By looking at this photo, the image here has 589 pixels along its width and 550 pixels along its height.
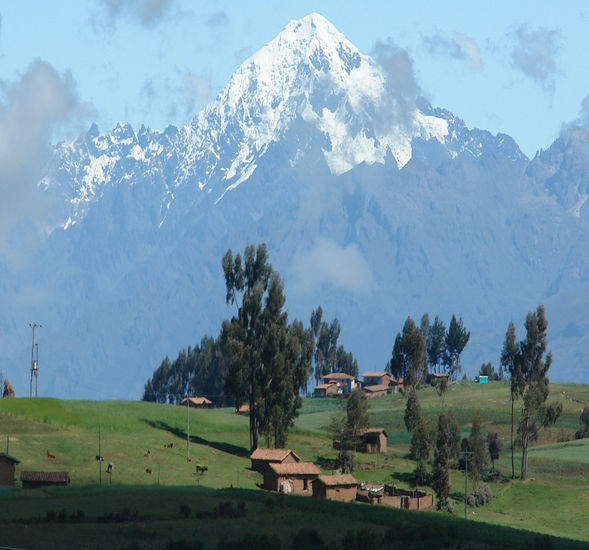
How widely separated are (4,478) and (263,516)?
1236 inches

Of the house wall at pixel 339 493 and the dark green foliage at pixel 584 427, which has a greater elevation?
the dark green foliage at pixel 584 427

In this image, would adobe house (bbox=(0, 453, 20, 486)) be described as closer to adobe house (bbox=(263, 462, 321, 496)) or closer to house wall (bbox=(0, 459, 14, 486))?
house wall (bbox=(0, 459, 14, 486))

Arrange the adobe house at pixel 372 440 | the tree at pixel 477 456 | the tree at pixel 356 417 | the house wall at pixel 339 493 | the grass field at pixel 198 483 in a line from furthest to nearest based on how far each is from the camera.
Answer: the adobe house at pixel 372 440, the tree at pixel 356 417, the tree at pixel 477 456, the house wall at pixel 339 493, the grass field at pixel 198 483

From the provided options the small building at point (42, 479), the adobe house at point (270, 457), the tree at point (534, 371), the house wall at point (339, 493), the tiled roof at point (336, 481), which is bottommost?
the house wall at point (339, 493)

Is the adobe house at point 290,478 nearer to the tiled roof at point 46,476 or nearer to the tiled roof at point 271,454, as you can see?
the tiled roof at point 271,454

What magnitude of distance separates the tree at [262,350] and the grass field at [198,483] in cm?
590

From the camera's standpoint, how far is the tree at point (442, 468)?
121188 mm

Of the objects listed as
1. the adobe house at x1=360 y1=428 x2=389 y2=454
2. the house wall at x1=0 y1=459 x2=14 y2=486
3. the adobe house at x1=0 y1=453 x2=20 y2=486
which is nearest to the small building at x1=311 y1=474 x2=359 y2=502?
the adobe house at x1=0 y1=453 x2=20 y2=486

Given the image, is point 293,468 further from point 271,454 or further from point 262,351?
point 262,351

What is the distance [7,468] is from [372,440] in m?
54.2

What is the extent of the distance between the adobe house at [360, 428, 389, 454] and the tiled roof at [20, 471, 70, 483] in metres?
52.3

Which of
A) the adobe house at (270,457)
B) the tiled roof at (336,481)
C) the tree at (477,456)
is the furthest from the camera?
the tree at (477,456)

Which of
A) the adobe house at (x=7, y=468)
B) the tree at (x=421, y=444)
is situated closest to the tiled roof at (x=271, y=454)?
the tree at (x=421, y=444)

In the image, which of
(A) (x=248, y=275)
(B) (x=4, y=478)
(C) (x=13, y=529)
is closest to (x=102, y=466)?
(B) (x=4, y=478)
